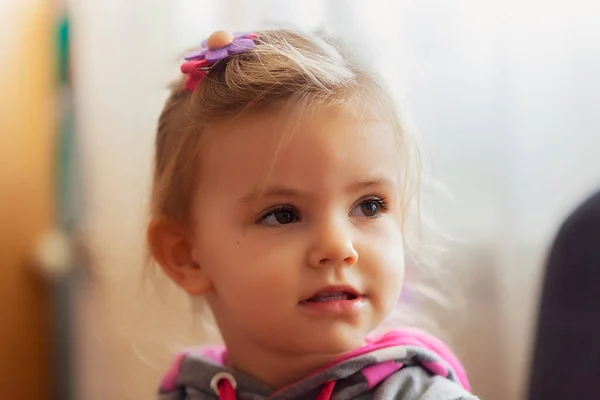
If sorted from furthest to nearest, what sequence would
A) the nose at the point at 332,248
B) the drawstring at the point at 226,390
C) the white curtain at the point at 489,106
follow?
1. the white curtain at the point at 489,106
2. the drawstring at the point at 226,390
3. the nose at the point at 332,248

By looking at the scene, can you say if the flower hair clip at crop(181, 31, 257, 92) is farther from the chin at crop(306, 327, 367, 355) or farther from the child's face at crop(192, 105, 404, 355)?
the chin at crop(306, 327, 367, 355)

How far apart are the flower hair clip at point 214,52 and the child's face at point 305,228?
0.08 meters

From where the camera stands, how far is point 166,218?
2.97ft

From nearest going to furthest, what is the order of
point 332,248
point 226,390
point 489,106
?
point 332,248
point 226,390
point 489,106

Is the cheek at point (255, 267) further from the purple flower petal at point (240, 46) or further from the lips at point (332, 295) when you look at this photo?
the purple flower petal at point (240, 46)

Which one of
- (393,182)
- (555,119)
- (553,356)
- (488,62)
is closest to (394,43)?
(488,62)

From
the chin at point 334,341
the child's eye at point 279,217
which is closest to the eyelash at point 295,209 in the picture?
the child's eye at point 279,217

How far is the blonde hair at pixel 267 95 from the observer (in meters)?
0.77

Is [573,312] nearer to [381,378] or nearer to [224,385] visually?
[381,378]

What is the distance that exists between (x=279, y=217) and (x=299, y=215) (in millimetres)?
23

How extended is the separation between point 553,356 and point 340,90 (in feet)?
1.42

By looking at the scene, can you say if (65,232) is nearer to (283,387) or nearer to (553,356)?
(283,387)

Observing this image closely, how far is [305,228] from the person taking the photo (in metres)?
0.77

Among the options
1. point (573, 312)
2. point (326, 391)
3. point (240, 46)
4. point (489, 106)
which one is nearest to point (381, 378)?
point (326, 391)
